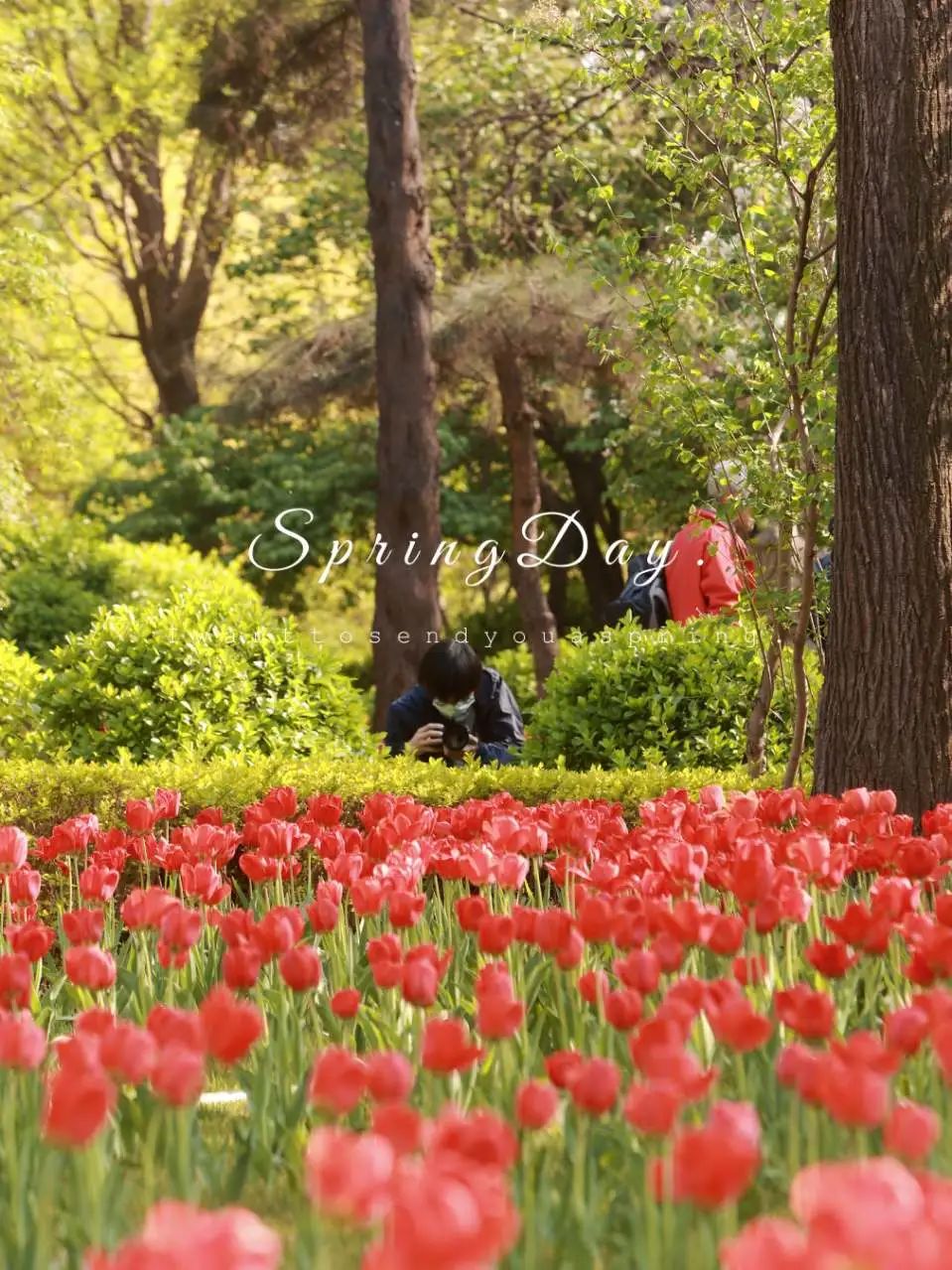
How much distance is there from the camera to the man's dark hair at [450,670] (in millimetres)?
7859

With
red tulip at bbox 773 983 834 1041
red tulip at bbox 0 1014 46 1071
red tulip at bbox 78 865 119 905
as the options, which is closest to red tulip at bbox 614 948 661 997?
red tulip at bbox 773 983 834 1041

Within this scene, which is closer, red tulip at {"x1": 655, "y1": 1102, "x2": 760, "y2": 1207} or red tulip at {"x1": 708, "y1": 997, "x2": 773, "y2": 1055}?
red tulip at {"x1": 655, "y1": 1102, "x2": 760, "y2": 1207}

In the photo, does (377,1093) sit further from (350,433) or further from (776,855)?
(350,433)

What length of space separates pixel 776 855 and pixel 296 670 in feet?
19.3

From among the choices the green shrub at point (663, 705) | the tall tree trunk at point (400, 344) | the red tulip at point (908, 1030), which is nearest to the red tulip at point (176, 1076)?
the red tulip at point (908, 1030)

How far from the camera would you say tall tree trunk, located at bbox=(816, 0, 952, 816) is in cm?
540

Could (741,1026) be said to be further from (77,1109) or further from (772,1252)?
(772,1252)

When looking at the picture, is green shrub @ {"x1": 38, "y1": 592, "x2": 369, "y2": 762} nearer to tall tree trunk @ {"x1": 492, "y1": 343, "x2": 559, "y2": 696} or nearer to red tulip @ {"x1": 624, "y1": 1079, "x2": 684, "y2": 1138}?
red tulip @ {"x1": 624, "y1": 1079, "x2": 684, "y2": 1138}

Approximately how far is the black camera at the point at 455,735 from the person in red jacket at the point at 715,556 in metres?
1.35

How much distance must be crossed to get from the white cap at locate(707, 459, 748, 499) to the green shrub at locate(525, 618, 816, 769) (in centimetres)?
144

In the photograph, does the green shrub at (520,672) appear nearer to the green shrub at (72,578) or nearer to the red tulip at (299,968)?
the green shrub at (72,578)

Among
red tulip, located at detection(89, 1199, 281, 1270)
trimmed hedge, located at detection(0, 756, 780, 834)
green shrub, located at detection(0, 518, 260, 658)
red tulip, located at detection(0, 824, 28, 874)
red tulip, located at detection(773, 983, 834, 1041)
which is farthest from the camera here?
green shrub, located at detection(0, 518, 260, 658)

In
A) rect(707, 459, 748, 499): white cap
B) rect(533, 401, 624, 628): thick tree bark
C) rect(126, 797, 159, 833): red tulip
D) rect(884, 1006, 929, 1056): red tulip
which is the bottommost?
rect(884, 1006, 929, 1056): red tulip

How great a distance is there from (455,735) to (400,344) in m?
4.85
